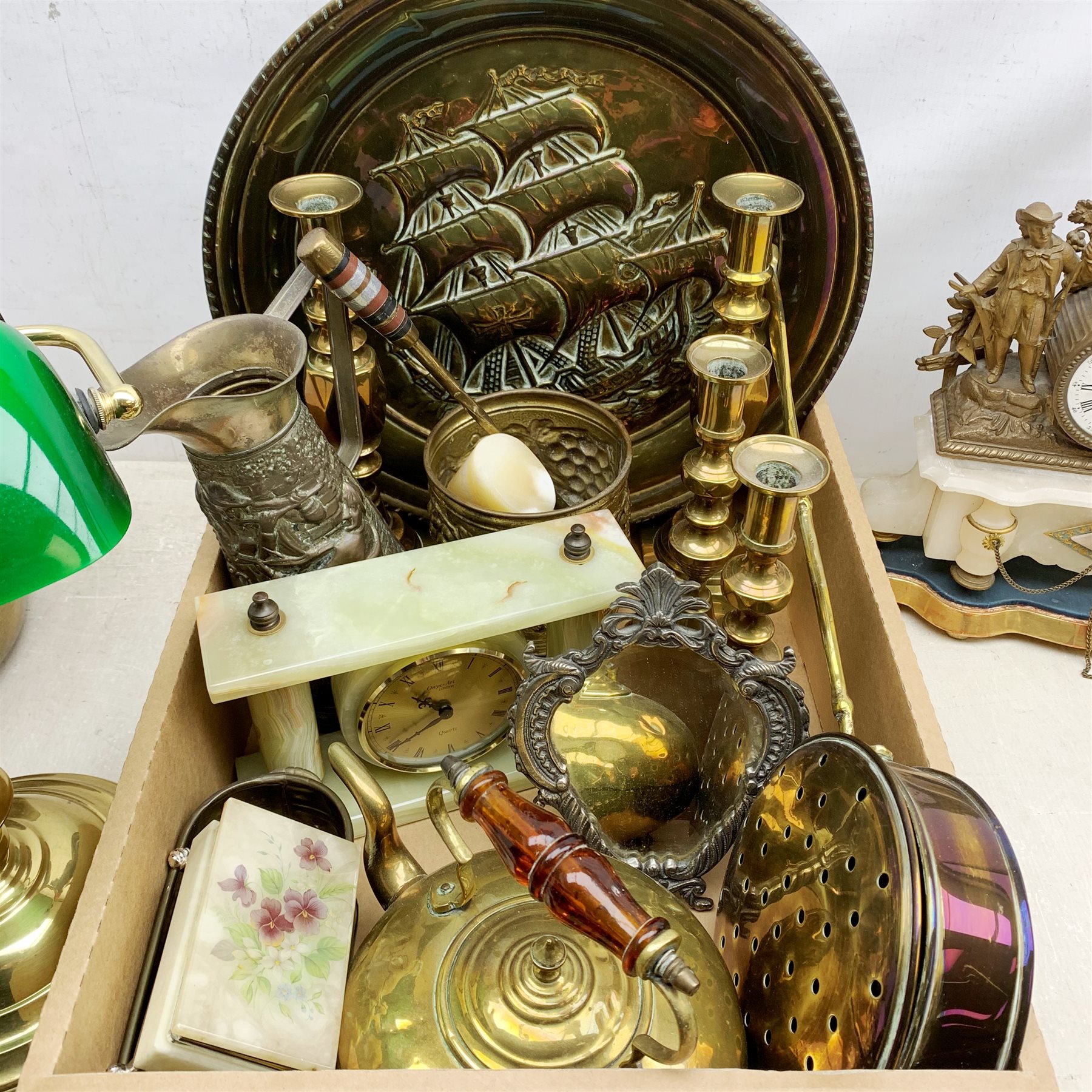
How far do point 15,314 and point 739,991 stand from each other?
122 centimetres

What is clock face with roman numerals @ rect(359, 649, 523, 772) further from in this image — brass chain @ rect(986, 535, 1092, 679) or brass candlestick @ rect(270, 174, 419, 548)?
brass chain @ rect(986, 535, 1092, 679)

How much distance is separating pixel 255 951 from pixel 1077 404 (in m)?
0.82

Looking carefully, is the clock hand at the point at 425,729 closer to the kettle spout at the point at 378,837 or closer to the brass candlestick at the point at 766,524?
the kettle spout at the point at 378,837

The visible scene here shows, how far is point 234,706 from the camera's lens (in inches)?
31.8

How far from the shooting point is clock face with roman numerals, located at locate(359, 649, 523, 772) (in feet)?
2.39

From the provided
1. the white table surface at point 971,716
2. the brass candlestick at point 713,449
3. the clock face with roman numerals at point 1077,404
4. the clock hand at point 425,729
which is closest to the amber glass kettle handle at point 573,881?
the clock hand at point 425,729

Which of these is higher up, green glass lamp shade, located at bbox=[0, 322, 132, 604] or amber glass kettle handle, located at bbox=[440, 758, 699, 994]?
green glass lamp shade, located at bbox=[0, 322, 132, 604]

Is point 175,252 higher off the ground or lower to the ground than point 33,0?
lower

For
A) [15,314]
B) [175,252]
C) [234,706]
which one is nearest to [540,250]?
[234,706]

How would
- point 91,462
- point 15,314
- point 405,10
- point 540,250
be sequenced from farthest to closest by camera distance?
point 15,314, point 540,250, point 405,10, point 91,462

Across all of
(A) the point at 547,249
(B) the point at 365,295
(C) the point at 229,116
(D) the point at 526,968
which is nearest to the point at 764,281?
(A) the point at 547,249

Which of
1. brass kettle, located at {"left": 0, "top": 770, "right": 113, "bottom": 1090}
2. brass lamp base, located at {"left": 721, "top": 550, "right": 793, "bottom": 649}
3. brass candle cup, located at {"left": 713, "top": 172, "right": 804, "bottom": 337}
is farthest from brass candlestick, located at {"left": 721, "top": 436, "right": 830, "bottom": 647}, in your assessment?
brass kettle, located at {"left": 0, "top": 770, "right": 113, "bottom": 1090}

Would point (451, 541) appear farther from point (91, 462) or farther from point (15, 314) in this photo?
point (15, 314)

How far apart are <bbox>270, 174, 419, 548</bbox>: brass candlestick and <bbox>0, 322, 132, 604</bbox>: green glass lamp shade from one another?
0.32m
